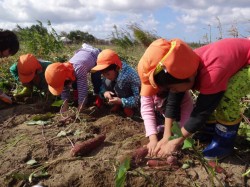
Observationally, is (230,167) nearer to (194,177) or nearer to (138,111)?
(194,177)

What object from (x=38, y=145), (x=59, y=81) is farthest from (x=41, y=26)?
(x=38, y=145)

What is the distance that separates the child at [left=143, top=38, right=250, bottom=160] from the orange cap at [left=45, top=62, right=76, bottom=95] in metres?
1.43

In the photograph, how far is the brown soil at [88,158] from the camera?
6.72 feet

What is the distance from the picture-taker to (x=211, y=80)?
1.95 meters

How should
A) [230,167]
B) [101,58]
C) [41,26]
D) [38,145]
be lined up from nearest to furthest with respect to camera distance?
[230,167]
[38,145]
[101,58]
[41,26]

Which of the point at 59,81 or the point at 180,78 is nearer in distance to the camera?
the point at 180,78

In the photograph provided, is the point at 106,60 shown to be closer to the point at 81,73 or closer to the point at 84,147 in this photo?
the point at 81,73

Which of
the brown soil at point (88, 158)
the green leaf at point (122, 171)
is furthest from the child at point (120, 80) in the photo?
the green leaf at point (122, 171)

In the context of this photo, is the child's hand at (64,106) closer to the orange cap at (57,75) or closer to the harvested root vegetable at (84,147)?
the orange cap at (57,75)

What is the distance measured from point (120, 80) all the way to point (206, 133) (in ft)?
3.66

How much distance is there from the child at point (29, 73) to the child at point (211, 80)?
86.8 inches

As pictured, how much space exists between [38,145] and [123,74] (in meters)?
1.11

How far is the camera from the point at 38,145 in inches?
104

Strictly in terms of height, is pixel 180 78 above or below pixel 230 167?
above
